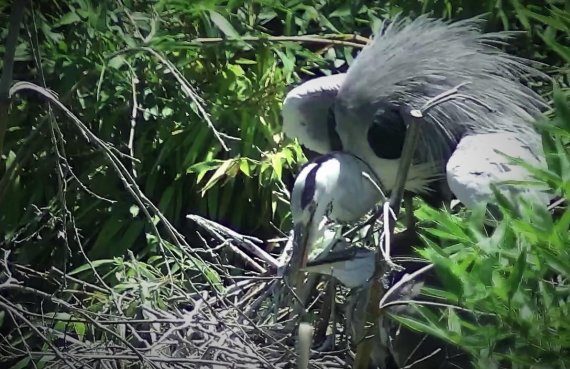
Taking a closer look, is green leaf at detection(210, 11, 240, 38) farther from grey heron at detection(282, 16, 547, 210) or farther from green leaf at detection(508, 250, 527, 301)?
green leaf at detection(508, 250, 527, 301)

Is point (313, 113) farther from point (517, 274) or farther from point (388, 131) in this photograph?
point (517, 274)

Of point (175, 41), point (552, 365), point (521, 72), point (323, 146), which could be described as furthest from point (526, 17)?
point (552, 365)

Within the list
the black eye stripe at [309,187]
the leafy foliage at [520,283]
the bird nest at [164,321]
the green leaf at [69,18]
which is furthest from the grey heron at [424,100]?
the leafy foliage at [520,283]

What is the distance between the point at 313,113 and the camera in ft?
5.91

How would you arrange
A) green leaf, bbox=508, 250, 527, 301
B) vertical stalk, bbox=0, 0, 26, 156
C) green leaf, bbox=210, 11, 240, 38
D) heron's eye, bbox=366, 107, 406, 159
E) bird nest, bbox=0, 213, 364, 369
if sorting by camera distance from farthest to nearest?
green leaf, bbox=210, 11, 240, 38
heron's eye, bbox=366, 107, 406, 159
bird nest, bbox=0, 213, 364, 369
vertical stalk, bbox=0, 0, 26, 156
green leaf, bbox=508, 250, 527, 301

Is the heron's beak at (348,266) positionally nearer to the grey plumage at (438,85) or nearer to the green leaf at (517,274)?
the grey plumage at (438,85)

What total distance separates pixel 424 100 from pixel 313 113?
25cm

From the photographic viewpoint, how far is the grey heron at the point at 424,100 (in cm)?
158

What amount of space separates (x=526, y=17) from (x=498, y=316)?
0.94 meters

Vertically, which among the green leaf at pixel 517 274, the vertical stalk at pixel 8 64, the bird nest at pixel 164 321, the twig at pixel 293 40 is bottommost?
the bird nest at pixel 164 321

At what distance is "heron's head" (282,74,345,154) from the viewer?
1.77 meters

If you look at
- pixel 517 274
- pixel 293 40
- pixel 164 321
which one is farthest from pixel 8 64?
pixel 293 40

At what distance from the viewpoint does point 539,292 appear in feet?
3.08

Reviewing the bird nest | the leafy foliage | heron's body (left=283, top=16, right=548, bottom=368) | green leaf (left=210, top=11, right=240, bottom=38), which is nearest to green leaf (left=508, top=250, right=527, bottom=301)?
the leafy foliage
